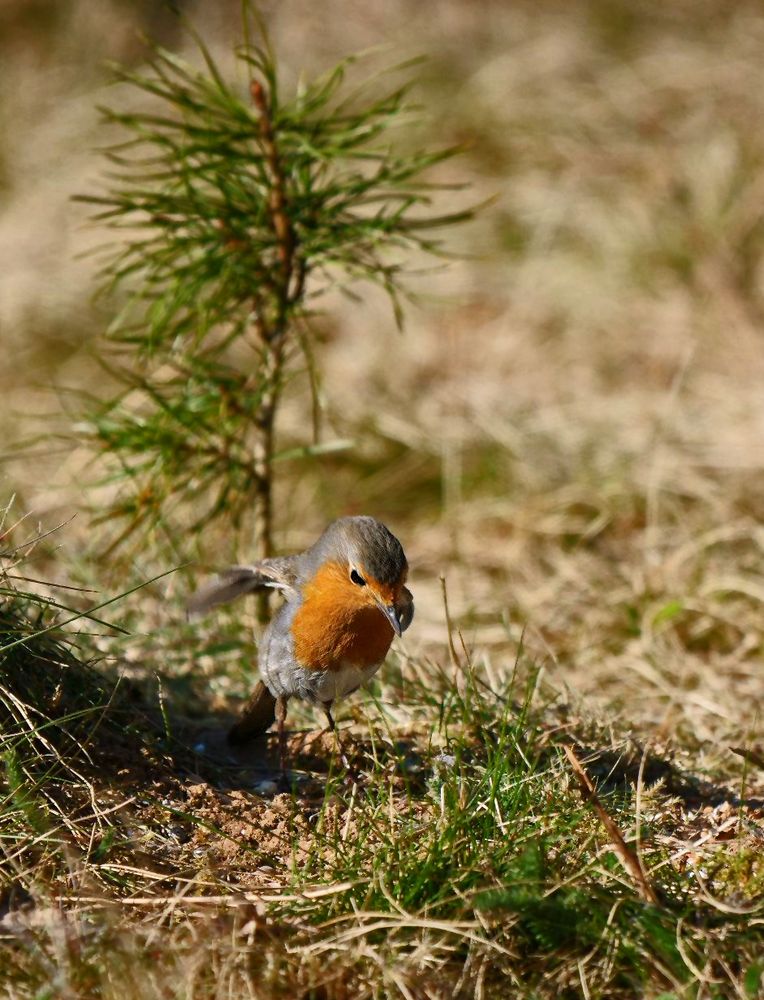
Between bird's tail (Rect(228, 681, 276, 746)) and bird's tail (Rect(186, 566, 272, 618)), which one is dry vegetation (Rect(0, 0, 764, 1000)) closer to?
bird's tail (Rect(228, 681, 276, 746))

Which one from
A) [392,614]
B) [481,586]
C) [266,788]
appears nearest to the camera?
[392,614]

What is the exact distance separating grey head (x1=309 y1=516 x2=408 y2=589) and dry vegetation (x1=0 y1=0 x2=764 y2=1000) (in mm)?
370

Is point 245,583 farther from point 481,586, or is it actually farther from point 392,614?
point 481,586

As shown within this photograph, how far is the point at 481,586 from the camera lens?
18.1 feet

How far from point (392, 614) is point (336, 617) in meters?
0.22

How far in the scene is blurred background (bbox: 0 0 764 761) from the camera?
5070 mm

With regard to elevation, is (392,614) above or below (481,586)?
above

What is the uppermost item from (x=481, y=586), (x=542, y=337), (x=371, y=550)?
(x=371, y=550)

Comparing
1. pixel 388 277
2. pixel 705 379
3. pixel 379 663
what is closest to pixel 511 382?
pixel 705 379

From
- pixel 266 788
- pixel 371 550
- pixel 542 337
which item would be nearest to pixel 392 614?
pixel 371 550

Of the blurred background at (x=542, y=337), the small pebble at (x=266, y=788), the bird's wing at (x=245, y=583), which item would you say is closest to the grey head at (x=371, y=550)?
the bird's wing at (x=245, y=583)

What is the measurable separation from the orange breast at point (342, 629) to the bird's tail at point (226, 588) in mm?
365

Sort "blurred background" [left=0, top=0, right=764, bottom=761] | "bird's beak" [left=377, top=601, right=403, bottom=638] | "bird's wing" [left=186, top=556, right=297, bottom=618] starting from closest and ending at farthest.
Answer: "bird's beak" [left=377, top=601, right=403, bottom=638]
"bird's wing" [left=186, top=556, right=297, bottom=618]
"blurred background" [left=0, top=0, right=764, bottom=761]

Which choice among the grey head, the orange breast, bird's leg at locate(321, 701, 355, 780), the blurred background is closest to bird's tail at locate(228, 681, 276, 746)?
bird's leg at locate(321, 701, 355, 780)
